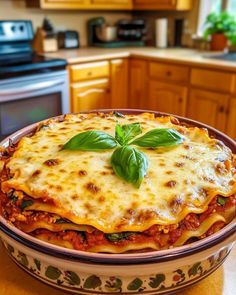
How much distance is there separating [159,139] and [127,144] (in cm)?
7

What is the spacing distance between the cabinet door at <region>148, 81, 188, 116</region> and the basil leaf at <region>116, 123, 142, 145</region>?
7.22 ft

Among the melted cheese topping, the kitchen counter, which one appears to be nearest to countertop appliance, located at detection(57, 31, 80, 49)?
the kitchen counter

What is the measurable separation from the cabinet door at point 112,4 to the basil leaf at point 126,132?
2.83m

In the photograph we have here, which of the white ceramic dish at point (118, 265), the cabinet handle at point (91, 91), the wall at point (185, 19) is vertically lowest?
the cabinet handle at point (91, 91)

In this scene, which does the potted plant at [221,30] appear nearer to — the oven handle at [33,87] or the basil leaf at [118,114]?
the oven handle at [33,87]

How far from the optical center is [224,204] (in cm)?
63

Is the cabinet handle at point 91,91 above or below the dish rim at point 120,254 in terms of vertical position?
below

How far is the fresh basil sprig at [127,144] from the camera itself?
2.04ft

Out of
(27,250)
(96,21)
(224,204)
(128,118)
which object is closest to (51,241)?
(27,250)

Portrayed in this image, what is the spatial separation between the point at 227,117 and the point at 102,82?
3.78 ft

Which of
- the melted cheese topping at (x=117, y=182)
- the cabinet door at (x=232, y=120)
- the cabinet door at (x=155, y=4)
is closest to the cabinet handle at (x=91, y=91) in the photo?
the cabinet door at (x=155, y=4)

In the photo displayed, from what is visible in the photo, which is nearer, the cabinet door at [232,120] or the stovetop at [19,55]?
the stovetop at [19,55]

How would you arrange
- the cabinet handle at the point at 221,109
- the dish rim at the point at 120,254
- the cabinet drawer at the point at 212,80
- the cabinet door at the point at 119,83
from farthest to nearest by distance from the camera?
1. the cabinet door at the point at 119,83
2. the cabinet handle at the point at 221,109
3. the cabinet drawer at the point at 212,80
4. the dish rim at the point at 120,254

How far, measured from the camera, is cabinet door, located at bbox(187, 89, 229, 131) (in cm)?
266
